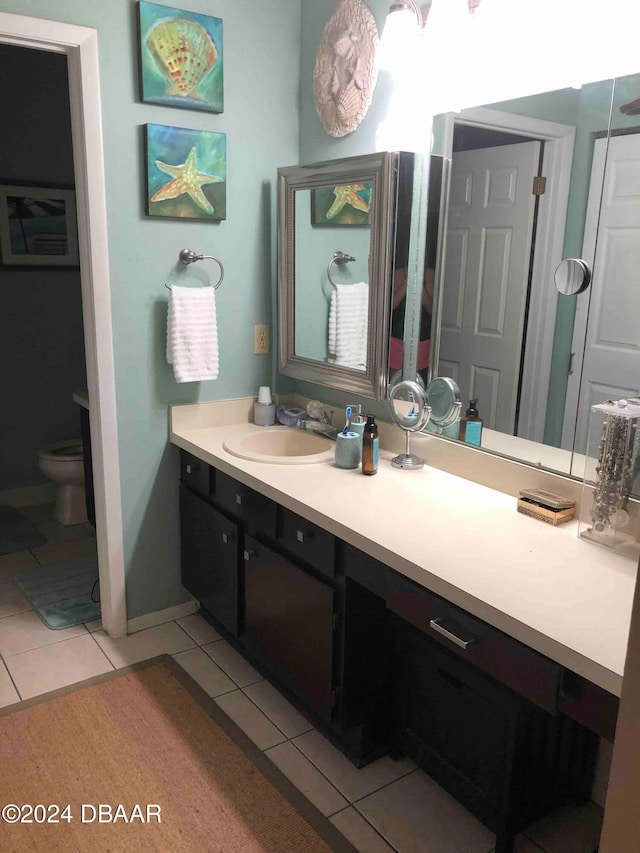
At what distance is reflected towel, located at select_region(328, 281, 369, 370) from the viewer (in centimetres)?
230

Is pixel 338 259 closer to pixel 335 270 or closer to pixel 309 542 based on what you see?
pixel 335 270

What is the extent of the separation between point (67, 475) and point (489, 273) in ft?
8.42

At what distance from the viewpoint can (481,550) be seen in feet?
5.13

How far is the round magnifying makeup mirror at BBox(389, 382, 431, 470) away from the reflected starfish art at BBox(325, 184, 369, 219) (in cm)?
59

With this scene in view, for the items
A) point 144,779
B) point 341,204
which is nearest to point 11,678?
point 144,779

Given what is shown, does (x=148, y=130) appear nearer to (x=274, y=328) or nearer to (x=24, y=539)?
(x=274, y=328)

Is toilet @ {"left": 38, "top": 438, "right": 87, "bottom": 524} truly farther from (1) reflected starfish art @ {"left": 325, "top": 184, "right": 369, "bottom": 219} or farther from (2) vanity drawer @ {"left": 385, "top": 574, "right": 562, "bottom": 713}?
(2) vanity drawer @ {"left": 385, "top": 574, "right": 562, "bottom": 713}

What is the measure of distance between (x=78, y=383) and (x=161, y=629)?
190cm

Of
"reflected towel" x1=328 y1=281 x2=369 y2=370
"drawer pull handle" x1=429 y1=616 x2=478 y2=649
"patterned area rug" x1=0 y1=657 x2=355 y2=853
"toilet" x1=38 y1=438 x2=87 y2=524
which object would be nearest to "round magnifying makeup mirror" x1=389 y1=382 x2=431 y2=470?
"reflected towel" x1=328 y1=281 x2=369 y2=370

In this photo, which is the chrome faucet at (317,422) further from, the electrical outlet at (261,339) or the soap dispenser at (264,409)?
the electrical outlet at (261,339)

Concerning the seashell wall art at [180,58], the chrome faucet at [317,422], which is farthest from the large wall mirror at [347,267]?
the seashell wall art at [180,58]

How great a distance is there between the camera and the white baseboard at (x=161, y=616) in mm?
2684

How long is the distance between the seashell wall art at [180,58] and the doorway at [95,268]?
176 mm

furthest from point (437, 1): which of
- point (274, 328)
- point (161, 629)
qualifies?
point (161, 629)
